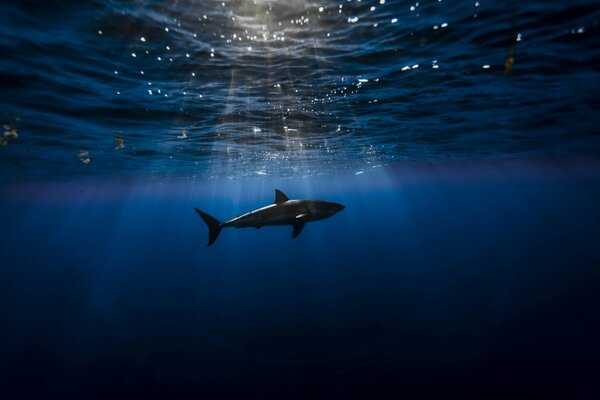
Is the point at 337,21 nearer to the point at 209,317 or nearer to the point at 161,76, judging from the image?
the point at 161,76

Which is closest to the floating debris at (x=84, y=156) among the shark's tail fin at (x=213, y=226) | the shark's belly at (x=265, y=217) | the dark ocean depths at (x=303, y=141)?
the dark ocean depths at (x=303, y=141)

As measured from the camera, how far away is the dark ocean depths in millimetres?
7422

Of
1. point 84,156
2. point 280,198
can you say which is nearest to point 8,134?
point 84,156

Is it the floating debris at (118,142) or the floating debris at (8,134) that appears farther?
the floating debris at (118,142)

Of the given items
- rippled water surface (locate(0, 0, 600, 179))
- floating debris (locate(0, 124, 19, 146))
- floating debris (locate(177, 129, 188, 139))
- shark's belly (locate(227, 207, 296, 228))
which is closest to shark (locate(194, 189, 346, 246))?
shark's belly (locate(227, 207, 296, 228))

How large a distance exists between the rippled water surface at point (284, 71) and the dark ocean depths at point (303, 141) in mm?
71

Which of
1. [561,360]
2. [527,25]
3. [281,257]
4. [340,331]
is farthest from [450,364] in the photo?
[281,257]

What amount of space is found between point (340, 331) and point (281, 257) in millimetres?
35480

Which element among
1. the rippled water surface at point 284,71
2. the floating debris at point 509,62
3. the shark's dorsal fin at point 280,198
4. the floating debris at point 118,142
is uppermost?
the floating debris at point 118,142

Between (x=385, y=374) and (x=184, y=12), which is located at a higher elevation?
(x=184, y=12)

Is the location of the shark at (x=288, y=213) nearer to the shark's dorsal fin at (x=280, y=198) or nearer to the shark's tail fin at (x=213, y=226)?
the shark's dorsal fin at (x=280, y=198)

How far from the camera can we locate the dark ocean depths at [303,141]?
292 inches

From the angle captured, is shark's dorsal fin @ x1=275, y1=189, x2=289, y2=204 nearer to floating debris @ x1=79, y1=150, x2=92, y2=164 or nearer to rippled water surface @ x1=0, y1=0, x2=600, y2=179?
rippled water surface @ x1=0, y1=0, x2=600, y2=179

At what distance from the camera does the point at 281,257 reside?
177 feet
